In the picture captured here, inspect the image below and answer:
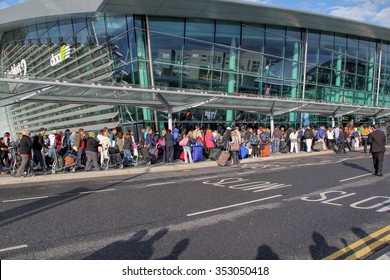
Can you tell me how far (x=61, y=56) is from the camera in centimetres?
2800

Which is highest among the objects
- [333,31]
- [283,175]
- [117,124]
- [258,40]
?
[333,31]

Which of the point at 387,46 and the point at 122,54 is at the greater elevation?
the point at 387,46

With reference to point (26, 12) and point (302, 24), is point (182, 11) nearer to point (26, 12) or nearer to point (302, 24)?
point (302, 24)

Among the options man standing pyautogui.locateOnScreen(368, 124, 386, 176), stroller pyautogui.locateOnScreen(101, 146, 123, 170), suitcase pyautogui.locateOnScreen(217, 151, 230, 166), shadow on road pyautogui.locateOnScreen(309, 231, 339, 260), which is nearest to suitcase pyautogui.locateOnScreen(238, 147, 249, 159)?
suitcase pyautogui.locateOnScreen(217, 151, 230, 166)

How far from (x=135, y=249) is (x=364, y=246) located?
323cm

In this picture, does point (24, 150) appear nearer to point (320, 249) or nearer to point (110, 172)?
point (110, 172)

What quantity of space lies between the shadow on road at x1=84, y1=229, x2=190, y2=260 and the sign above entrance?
1029 inches

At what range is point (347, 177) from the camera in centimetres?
1038

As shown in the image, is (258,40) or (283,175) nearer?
(283,175)

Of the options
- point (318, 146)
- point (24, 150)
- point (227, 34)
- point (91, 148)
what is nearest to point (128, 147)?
point (91, 148)

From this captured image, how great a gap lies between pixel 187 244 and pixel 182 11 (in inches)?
792

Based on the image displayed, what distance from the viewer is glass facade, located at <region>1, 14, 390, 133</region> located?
21.9 meters

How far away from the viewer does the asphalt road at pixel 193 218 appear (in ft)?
14.2

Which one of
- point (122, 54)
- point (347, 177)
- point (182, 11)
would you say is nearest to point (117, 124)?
point (122, 54)
